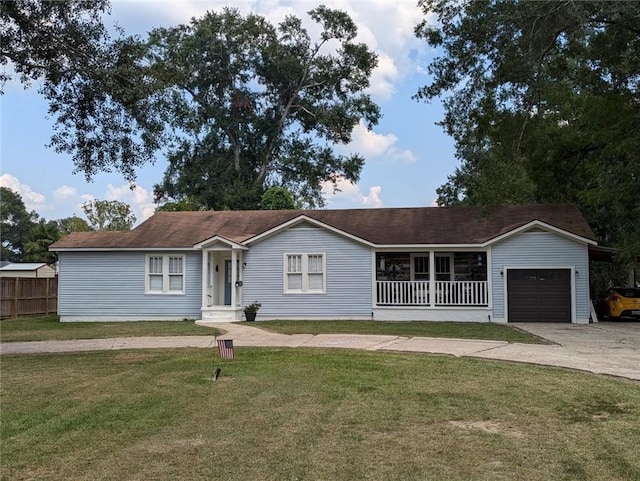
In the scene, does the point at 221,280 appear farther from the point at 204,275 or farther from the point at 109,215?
the point at 109,215

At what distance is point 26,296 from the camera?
75.1ft

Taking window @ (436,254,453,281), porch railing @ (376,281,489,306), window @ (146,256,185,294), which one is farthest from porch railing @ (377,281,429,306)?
window @ (146,256,185,294)

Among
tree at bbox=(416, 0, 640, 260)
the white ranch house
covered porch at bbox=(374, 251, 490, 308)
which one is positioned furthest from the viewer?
covered porch at bbox=(374, 251, 490, 308)

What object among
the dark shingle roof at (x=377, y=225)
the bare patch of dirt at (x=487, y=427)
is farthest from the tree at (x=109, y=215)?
the bare patch of dirt at (x=487, y=427)

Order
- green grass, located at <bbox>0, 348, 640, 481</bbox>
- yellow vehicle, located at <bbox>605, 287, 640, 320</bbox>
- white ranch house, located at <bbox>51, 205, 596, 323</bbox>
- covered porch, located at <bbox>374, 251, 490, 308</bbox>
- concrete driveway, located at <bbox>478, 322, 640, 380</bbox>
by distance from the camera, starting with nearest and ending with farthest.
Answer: green grass, located at <bbox>0, 348, 640, 481</bbox> < concrete driveway, located at <bbox>478, 322, 640, 380</bbox> < white ranch house, located at <bbox>51, 205, 596, 323</bbox> < covered porch, located at <bbox>374, 251, 490, 308</bbox> < yellow vehicle, located at <bbox>605, 287, 640, 320</bbox>

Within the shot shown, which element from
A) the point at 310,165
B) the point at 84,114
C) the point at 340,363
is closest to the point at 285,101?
the point at 310,165

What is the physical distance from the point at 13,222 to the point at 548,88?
94.8m

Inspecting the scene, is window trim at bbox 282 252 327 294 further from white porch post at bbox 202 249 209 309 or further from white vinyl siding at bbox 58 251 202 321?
white vinyl siding at bbox 58 251 202 321

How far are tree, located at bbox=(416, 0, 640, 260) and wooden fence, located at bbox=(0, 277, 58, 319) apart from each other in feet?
58.2

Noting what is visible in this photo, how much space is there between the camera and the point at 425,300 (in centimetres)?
1998

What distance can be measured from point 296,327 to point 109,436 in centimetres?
1162

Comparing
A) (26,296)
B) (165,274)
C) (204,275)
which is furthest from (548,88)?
(26,296)

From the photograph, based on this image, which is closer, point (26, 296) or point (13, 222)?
point (26, 296)

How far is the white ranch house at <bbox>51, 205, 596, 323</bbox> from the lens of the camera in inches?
753
